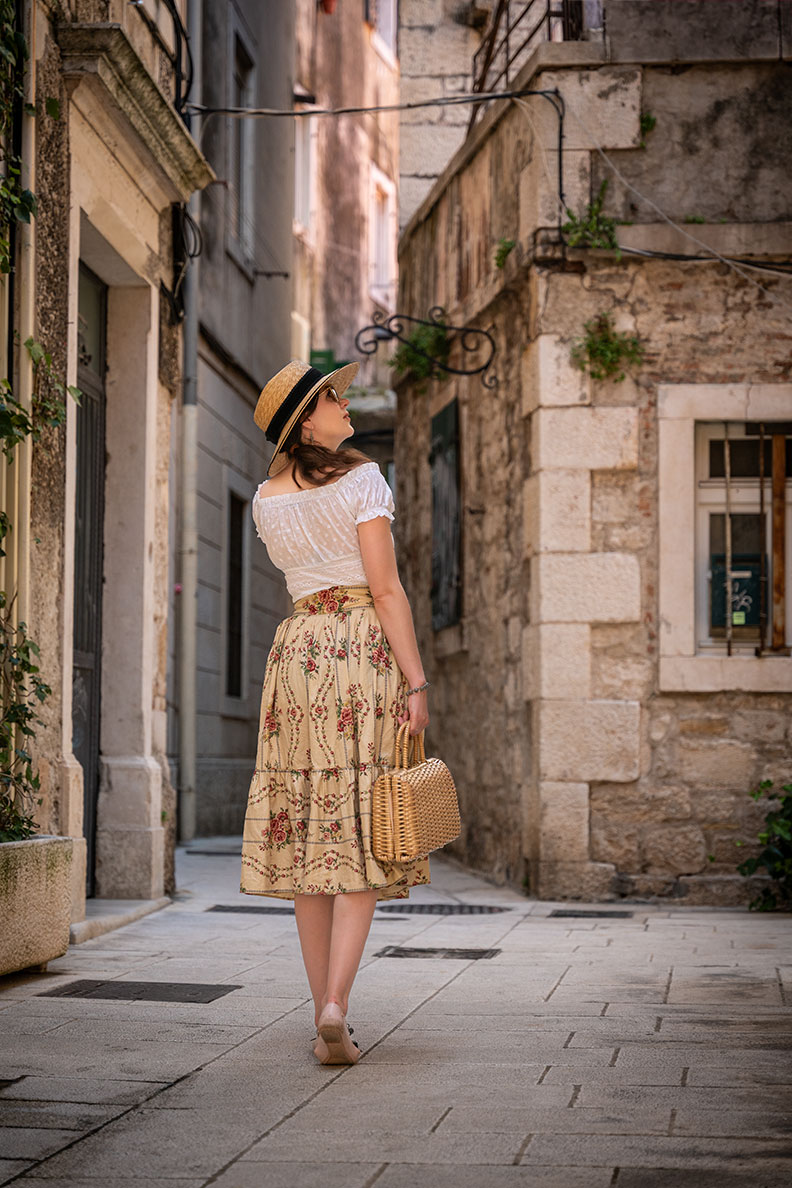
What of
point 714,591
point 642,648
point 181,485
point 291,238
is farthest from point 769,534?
point 291,238

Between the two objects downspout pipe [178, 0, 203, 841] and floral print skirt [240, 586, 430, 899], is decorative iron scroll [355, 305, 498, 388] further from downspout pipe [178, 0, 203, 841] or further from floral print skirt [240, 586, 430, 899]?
floral print skirt [240, 586, 430, 899]

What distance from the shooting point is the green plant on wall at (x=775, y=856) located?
7.82 metres

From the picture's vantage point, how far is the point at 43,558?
19.6 ft

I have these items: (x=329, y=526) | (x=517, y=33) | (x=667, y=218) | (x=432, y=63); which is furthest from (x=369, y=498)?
(x=432, y=63)

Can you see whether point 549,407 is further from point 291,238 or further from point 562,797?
point 291,238

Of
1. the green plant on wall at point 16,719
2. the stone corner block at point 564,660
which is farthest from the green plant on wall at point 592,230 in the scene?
the green plant on wall at point 16,719

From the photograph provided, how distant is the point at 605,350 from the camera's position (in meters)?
8.42

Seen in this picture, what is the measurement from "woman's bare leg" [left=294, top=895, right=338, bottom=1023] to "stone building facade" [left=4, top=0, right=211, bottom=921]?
2.18 metres

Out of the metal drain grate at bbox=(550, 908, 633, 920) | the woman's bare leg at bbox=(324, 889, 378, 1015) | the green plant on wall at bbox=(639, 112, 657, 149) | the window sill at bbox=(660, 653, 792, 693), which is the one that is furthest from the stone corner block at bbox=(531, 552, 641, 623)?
the woman's bare leg at bbox=(324, 889, 378, 1015)

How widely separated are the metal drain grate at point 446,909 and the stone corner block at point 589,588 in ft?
5.07

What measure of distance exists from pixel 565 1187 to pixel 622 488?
6.09 metres

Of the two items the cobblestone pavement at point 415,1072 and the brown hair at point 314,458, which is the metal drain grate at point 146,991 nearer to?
the cobblestone pavement at point 415,1072

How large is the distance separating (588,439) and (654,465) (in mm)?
382

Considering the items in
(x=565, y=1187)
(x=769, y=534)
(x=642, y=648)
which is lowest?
(x=565, y=1187)
